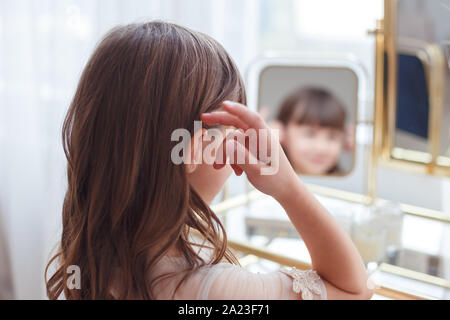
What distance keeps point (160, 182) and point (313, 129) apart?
63cm

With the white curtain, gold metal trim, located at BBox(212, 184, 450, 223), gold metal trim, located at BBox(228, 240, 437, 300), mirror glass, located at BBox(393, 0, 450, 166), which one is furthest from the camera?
the white curtain

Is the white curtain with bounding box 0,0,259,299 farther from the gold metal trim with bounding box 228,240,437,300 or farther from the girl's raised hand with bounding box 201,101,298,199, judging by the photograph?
the girl's raised hand with bounding box 201,101,298,199

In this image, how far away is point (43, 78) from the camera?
133 cm

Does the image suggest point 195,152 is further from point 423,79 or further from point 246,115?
point 423,79

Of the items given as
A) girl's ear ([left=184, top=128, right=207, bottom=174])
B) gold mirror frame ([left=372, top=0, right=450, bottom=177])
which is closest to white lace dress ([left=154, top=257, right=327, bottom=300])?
girl's ear ([left=184, top=128, right=207, bottom=174])

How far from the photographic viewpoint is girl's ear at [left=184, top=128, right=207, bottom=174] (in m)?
0.53

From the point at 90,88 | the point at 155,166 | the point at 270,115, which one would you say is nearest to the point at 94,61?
the point at 90,88

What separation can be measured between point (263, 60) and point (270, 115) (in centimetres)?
13

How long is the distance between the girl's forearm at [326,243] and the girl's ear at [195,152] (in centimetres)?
11

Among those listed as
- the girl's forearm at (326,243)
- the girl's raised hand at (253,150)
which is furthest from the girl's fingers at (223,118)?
the girl's forearm at (326,243)

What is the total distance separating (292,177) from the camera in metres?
0.51

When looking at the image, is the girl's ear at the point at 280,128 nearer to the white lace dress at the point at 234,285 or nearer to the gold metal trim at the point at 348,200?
the gold metal trim at the point at 348,200

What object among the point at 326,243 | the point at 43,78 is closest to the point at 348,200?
the point at 326,243
